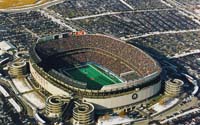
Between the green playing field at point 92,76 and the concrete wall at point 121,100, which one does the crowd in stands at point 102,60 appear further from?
the concrete wall at point 121,100

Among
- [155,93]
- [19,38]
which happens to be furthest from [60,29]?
[155,93]

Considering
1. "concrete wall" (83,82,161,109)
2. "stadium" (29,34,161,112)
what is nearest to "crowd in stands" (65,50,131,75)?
"stadium" (29,34,161,112)

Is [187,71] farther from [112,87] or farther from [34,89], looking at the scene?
[34,89]

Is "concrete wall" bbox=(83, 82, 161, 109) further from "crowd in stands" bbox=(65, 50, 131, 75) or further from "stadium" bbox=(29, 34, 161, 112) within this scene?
"crowd in stands" bbox=(65, 50, 131, 75)

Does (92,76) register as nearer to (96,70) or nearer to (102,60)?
(96,70)

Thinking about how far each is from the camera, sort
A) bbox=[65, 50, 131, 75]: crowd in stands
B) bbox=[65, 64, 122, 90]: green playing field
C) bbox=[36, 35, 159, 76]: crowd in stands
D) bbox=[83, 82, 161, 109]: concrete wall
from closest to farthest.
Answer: bbox=[83, 82, 161, 109]: concrete wall → bbox=[65, 64, 122, 90]: green playing field → bbox=[36, 35, 159, 76]: crowd in stands → bbox=[65, 50, 131, 75]: crowd in stands

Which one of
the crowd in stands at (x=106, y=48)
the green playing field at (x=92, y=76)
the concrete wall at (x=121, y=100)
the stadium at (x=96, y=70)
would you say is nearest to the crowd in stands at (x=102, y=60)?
the stadium at (x=96, y=70)

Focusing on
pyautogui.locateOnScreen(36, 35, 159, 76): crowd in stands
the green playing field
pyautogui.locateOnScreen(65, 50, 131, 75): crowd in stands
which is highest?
pyautogui.locateOnScreen(36, 35, 159, 76): crowd in stands

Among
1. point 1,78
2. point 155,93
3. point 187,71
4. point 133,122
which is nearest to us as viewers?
point 133,122
